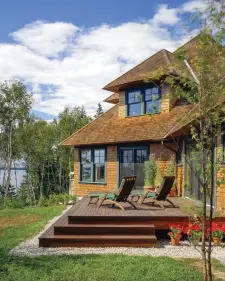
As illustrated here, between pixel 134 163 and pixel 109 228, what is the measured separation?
800 centimetres

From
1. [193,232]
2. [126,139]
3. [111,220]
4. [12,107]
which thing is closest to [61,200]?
[126,139]

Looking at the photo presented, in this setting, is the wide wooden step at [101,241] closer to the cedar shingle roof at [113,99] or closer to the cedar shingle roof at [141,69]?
the cedar shingle roof at [141,69]

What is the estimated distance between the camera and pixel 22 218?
→ 11055 mm

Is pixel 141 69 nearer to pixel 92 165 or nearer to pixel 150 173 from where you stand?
pixel 92 165

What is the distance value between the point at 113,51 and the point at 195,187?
613 centimetres

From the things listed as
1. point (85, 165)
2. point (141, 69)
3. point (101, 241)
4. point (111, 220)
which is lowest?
point (101, 241)

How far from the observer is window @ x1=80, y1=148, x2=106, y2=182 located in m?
16.8

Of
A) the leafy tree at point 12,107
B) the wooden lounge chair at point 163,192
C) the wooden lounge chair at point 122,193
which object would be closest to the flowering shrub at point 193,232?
the wooden lounge chair at point 163,192

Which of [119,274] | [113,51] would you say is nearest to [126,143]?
[113,51]

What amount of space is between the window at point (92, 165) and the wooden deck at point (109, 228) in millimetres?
8290

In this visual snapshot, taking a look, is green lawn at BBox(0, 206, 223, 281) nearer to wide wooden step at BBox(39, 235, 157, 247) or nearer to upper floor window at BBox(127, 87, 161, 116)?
wide wooden step at BBox(39, 235, 157, 247)

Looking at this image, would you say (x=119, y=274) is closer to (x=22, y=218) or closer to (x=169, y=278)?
(x=169, y=278)

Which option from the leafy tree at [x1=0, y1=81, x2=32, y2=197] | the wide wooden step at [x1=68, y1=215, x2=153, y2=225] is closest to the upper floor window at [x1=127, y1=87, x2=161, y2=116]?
the wide wooden step at [x1=68, y1=215, x2=153, y2=225]

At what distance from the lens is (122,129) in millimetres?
16078
